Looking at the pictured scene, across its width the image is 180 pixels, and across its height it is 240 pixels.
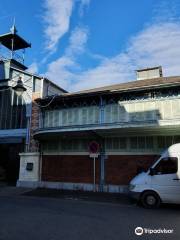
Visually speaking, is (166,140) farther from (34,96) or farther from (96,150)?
(34,96)

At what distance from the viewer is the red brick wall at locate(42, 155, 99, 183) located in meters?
14.9

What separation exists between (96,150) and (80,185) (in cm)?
258

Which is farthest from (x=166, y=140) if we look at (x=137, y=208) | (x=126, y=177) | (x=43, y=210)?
(x=43, y=210)

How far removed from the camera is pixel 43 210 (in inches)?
357

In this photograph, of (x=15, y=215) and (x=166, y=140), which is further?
(x=166, y=140)

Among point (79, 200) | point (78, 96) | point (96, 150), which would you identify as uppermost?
point (78, 96)

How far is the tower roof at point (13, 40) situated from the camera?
70.2ft

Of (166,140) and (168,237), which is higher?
(166,140)

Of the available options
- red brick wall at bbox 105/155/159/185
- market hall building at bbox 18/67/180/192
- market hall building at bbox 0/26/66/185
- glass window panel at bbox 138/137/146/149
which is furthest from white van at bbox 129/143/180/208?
market hall building at bbox 0/26/66/185

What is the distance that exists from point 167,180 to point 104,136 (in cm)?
525

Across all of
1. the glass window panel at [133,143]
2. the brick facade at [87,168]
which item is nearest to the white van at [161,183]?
the brick facade at [87,168]

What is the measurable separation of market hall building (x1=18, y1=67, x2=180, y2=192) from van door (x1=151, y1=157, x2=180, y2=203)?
2.44m

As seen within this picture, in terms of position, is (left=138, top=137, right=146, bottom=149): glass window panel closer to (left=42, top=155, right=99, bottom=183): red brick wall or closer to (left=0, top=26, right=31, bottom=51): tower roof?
(left=42, top=155, right=99, bottom=183): red brick wall

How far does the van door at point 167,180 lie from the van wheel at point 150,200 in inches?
8.6
